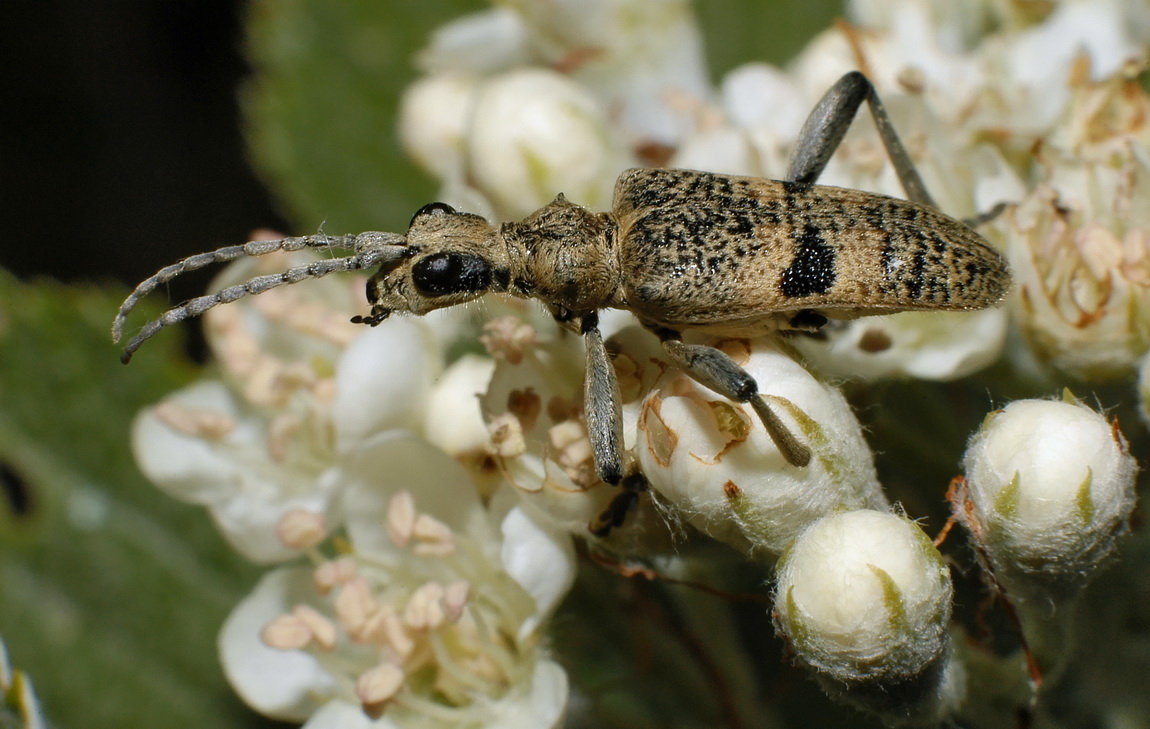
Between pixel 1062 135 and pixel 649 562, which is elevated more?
pixel 1062 135

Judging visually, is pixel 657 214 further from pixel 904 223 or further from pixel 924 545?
pixel 924 545

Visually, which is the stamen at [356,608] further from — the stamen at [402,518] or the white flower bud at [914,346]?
the white flower bud at [914,346]

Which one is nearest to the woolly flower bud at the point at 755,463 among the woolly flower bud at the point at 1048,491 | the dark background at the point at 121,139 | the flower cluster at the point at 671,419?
the flower cluster at the point at 671,419

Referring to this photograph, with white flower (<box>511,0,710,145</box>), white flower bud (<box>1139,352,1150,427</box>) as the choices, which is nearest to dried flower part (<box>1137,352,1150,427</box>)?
white flower bud (<box>1139,352,1150,427</box>)

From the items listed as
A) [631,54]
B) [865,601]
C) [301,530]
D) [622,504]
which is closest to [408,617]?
[301,530]

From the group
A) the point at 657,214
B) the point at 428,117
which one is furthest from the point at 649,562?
the point at 428,117

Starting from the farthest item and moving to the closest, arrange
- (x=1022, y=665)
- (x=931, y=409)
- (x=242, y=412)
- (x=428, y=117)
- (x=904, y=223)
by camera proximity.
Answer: (x=428, y=117) → (x=242, y=412) → (x=931, y=409) → (x=904, y=223) → (x=1022, y=665)

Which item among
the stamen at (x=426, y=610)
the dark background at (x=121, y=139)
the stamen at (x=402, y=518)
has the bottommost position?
the stamen at (x=426, y=610)
